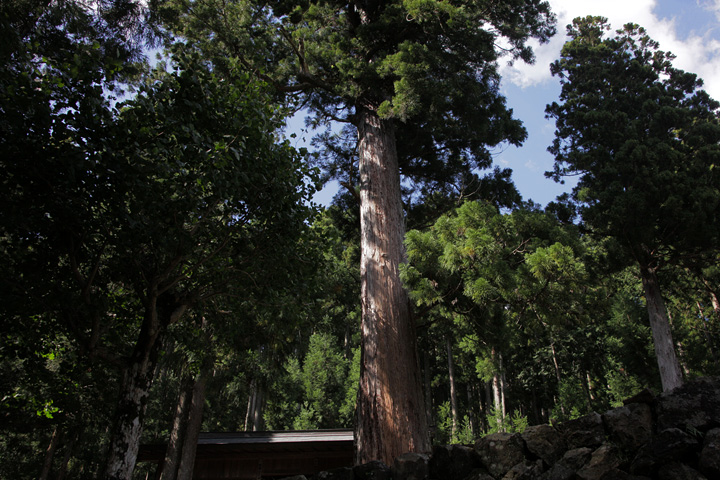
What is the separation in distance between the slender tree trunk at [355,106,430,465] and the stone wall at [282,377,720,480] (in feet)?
6.67

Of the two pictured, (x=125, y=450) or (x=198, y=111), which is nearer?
(x=125, y=450)

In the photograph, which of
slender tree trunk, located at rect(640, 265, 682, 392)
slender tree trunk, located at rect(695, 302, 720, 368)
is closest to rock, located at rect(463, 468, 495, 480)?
slender tree trunk, located at rect(640, 265, 682, 392)

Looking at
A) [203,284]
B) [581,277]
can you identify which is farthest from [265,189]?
[581,277]

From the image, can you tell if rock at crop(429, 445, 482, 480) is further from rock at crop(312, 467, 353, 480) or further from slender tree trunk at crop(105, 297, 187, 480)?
slender tree trunk at crop(105, 297, 187, 480)

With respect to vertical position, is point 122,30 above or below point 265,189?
above

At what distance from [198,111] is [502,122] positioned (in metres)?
5.81

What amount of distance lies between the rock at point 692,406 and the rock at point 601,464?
0.27 m

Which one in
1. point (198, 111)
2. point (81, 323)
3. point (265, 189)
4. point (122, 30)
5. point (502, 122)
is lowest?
point (81, 323)

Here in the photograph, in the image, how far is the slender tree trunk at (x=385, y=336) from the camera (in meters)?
4.82

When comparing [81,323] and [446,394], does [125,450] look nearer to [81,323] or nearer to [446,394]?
[81,323]

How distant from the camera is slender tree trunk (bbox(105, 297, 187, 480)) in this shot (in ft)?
14.4

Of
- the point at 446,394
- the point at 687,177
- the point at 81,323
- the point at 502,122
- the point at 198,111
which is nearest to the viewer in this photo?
the point at 198,111

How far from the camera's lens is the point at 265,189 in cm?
532

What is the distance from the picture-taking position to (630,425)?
2264mm
